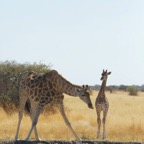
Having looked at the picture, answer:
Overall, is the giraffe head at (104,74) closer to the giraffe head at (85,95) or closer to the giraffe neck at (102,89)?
the giraffe neck at (102,89)

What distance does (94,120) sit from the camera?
20656mm

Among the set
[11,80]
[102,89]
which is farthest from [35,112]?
[11,80]

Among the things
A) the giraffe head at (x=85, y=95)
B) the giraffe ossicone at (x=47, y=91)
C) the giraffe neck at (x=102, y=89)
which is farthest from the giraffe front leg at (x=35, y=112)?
the giraffe neck at (x=102, y=89)

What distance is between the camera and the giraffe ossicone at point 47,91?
11859 millimetres

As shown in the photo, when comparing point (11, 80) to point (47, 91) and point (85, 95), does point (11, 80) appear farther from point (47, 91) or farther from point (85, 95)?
point (85, 95)

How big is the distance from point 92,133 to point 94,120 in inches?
147

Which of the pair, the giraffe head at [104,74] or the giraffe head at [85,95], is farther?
the giraffe head at [104,74]

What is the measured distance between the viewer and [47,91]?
12.7 m

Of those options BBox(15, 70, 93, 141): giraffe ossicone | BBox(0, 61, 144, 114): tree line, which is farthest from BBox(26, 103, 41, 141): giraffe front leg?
BBox(0, 61, 144, 114): tree line

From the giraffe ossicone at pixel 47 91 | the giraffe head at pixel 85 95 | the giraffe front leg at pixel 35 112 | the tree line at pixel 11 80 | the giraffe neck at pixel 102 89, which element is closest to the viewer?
the giraffe head at pixel 85 95

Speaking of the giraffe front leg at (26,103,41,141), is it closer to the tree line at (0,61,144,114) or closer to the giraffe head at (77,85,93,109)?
the giraffe head at (77,85,93,109)

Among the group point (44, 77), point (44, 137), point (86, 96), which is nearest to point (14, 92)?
point (44, 137)

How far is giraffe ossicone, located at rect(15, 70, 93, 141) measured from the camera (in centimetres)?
1186

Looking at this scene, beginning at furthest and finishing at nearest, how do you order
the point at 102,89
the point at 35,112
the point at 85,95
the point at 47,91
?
the point at 102,89, the point at 35,112, the point at 47,91, the point at 85,95
